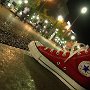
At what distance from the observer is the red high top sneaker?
3.54 m

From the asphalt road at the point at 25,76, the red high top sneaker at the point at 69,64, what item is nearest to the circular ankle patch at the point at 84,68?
the red high top sneaker at the point at 69,64

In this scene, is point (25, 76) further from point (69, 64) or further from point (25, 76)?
point (69, 64)

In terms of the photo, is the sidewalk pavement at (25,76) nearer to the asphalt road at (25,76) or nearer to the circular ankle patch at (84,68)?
the asphalt road at (25,76)

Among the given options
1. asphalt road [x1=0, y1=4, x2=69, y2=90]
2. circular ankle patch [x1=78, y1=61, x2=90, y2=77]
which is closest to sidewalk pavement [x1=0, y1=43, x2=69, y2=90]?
asphalt road [x1=0, y1=4, x2=69, y2=90]

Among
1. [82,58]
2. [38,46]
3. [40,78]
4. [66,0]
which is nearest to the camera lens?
[40,78]

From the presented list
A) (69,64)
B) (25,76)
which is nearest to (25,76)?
(25,76)

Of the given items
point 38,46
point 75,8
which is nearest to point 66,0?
point 75,8

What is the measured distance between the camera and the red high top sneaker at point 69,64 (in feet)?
11.6

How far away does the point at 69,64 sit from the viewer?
12.2 ft

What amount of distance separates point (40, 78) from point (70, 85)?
491 millimetres

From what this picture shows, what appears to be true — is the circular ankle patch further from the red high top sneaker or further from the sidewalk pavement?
the sidewalk pavement

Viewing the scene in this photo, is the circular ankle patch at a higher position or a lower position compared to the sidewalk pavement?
higher

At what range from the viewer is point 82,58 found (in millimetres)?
3607

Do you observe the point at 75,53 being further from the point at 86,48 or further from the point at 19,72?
the point at 19,72
